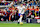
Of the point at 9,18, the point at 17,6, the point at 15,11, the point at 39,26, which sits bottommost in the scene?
the point at 39,26

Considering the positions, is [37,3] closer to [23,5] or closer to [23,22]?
[23,5]

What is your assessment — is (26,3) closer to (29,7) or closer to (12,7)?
(29,7)

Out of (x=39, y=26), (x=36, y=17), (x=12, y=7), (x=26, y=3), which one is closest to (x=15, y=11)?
(x=12, y=7)

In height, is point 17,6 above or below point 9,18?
above

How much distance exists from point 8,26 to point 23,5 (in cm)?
102

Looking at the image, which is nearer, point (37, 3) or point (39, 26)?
point (39, 26)

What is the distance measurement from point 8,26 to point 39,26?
110cm

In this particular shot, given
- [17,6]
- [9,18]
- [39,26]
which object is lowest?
[39,26]

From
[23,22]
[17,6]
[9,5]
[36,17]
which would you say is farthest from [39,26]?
[9,5]

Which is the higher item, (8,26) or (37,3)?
(37,3)

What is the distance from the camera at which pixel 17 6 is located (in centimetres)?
332

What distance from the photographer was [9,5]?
337 cm

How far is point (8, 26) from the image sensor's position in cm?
293

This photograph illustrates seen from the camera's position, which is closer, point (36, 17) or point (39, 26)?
point (39, 26)
